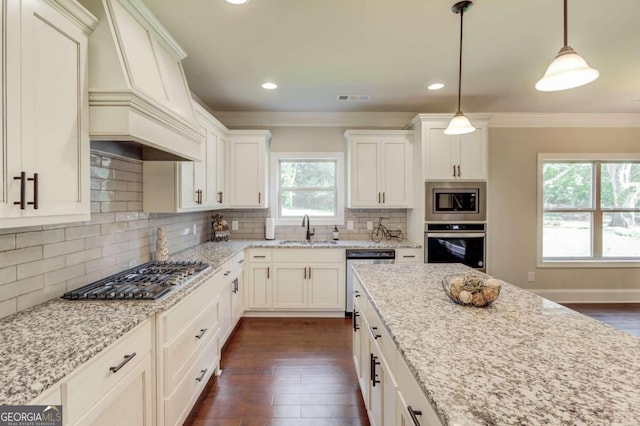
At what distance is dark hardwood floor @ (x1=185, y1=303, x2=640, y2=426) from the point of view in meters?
2.03

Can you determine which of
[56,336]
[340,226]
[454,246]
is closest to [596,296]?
[454,246]

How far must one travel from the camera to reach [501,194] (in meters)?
4.39

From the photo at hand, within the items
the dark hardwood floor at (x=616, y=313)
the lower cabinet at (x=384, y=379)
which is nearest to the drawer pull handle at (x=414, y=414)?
the lower cabinet at (x=384, y=379)

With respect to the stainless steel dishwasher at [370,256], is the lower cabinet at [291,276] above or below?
below

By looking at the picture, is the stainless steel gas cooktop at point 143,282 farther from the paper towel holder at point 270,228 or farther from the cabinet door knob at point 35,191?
the paper towel holder at point 270,228

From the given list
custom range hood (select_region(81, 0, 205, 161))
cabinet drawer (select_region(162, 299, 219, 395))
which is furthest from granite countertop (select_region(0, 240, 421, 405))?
custom range hood (select_region(81, 0, 205, 161))

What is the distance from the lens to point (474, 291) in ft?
4.84

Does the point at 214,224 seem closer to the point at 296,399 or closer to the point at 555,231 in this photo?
the point at 296,399

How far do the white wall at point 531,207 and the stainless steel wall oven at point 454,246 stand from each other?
0.90 m

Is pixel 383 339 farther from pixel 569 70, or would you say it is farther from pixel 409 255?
pixel 409 255

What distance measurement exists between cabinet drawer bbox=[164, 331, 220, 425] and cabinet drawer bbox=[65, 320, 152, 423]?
44 cm

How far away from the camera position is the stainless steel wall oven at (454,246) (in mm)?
3699

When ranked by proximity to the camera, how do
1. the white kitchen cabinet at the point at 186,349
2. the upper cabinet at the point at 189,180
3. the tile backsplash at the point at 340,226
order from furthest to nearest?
the tile backsplash at the point at 340,226, the upper cabinet at the point at 189,180, the white kitchen cabinet at the point at 186,349

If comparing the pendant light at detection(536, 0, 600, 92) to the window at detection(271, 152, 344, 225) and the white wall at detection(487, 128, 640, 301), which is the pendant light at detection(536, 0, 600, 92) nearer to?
→ the window at detection(271, 152, 344, 225)
